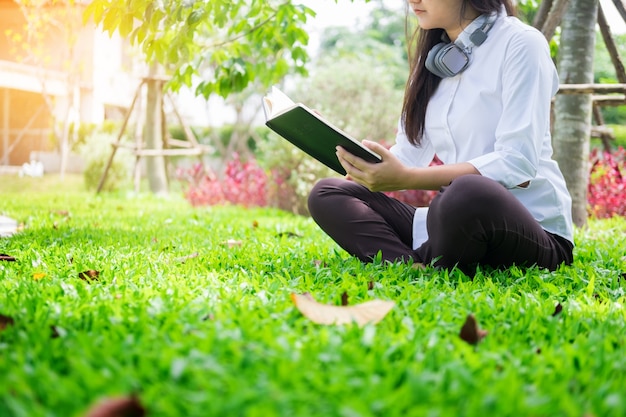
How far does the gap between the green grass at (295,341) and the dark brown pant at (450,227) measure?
0.27 feet

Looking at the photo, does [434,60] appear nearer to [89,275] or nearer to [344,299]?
[344,299]

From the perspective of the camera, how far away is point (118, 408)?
916mm

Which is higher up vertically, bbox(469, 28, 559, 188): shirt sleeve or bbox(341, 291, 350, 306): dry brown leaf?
bbox(469, 28, 559, 188): shirt sleeve

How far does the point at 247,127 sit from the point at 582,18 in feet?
34.8

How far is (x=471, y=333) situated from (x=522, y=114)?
0.97 meters

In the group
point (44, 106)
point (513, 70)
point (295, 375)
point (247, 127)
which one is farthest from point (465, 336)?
point (44, 106)

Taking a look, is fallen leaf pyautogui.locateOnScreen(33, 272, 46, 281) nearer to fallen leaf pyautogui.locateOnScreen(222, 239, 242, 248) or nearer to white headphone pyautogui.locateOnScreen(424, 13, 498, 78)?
fallen leaf pyautogui.locateOnScreen(222, 239, 242, 248)

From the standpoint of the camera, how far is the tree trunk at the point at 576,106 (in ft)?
13.6

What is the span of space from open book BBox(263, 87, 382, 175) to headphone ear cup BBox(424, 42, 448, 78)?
52cm

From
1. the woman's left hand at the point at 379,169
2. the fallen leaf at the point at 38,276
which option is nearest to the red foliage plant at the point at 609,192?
the woman's left hand at the point at 379,169

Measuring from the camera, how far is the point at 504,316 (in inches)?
64.1

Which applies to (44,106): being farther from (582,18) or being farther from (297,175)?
(582,18)

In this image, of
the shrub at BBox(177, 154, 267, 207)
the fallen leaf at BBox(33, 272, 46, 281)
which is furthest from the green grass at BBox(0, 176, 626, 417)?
the shrub at BBox(177, 154, 267, 207)

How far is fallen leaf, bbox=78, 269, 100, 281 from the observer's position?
2.05 meters
